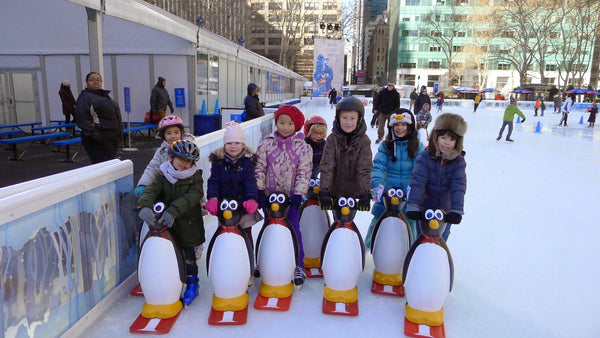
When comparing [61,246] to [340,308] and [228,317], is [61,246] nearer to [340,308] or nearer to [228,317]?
[228,317]

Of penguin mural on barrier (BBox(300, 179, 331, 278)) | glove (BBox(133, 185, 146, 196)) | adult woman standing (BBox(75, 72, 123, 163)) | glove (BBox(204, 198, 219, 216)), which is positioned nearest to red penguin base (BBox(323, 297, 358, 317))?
penguin mural on barrier (BBox(300, 179, 331, 278))

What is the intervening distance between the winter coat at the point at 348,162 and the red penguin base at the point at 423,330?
87 centimetres

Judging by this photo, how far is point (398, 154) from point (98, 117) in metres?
3.04

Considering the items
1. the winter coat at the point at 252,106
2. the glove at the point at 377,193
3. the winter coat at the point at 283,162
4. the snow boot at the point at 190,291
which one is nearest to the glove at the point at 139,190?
the snow boot at the point at 190,291

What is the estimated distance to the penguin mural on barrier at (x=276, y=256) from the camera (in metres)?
2.56

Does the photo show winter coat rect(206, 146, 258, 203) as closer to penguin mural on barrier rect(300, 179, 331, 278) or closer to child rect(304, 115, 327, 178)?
penguin mural on barrier rect(300, 179, 331, 278)

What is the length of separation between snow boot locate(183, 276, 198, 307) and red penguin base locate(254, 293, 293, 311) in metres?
0.42

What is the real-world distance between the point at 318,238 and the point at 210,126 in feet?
24.3

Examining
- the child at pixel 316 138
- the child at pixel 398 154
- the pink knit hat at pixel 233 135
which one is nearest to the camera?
the pink knit hat at pixel 233 135

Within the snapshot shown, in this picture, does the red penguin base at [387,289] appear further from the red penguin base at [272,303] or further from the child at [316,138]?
the child at [316,138]

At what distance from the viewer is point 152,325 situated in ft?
7.39

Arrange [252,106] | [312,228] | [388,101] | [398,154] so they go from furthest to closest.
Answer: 1. [388,101]
2. [252,106]
3. [312,228]
4. [398,154]

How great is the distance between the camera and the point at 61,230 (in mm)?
1997

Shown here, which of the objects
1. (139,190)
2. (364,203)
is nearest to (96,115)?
(139,190)
